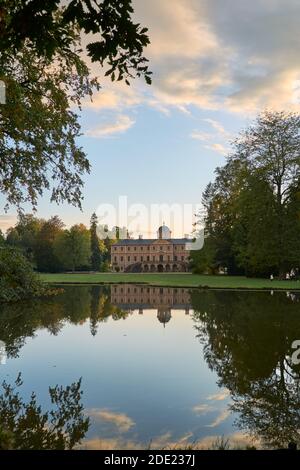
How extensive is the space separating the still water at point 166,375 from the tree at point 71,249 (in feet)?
203

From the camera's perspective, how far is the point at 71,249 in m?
76.0

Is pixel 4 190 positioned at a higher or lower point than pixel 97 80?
lower

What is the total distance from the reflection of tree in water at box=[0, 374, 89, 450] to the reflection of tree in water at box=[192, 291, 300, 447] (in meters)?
2.08

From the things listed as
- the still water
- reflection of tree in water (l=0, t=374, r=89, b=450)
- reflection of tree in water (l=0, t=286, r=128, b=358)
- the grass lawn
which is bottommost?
the grass lawn

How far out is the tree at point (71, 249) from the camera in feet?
249

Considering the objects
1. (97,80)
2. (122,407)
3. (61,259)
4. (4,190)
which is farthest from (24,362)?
(61,259)

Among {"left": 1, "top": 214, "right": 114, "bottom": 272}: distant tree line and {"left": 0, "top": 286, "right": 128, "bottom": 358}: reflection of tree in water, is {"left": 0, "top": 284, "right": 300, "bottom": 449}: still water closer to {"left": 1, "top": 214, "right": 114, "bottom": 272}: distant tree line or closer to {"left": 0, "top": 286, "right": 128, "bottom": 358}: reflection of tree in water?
{"left": 0, "top": 286, "right": 128, "bottom": 358}: reflection of tree in water

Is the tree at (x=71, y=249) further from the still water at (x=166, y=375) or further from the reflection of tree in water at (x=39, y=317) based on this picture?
the still water at (x=166, y=375)

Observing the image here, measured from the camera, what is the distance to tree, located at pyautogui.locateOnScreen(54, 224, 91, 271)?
249 ft

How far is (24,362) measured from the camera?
839cm

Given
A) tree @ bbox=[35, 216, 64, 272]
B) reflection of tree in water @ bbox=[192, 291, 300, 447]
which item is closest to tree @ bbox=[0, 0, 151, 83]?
reflection of tree in water @ bbox=[192, 291, 300, 447]

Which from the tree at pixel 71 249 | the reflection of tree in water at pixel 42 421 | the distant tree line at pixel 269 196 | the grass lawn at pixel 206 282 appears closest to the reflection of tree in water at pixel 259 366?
the reflection of tree in water at pixel 42 421
